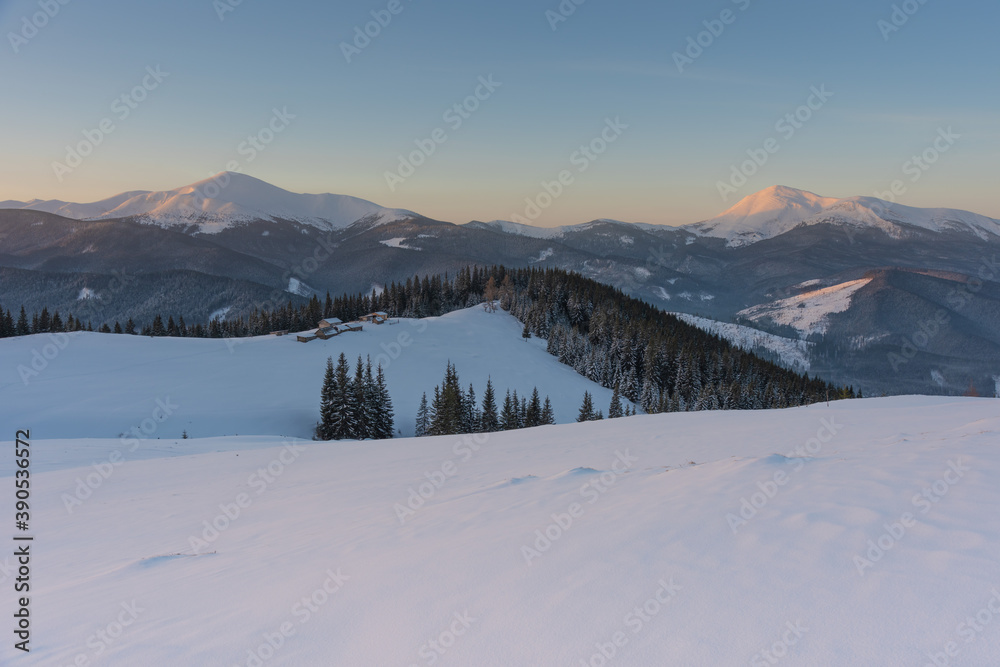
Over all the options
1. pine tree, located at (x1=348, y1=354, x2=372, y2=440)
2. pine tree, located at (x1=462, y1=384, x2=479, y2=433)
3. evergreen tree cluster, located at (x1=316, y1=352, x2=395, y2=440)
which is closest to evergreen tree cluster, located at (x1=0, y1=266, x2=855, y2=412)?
pine tree, located at (x1=462, y1=384, x2=479, y2=433)

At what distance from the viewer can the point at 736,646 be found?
14.1 ft

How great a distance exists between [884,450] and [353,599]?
1213 cm

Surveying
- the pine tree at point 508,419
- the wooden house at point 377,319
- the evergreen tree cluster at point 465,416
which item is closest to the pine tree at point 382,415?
the evergreen tree cluster at point 465,416

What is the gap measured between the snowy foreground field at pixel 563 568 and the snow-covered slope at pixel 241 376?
137 feet

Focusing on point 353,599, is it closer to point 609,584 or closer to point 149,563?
point 609,584

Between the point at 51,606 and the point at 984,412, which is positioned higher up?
the point at 984,412

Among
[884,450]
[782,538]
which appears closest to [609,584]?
[782,538]

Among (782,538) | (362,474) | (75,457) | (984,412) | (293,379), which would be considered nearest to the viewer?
(782,538)

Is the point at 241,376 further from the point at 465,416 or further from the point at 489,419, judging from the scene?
the point at 489,419

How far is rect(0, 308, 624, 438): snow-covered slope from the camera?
48156 millimetres

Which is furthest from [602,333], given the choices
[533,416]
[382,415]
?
[382,415]

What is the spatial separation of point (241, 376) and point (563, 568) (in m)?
65.5

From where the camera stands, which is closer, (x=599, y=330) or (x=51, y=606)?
(x=51, y=606)

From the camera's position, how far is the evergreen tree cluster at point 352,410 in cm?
4778
